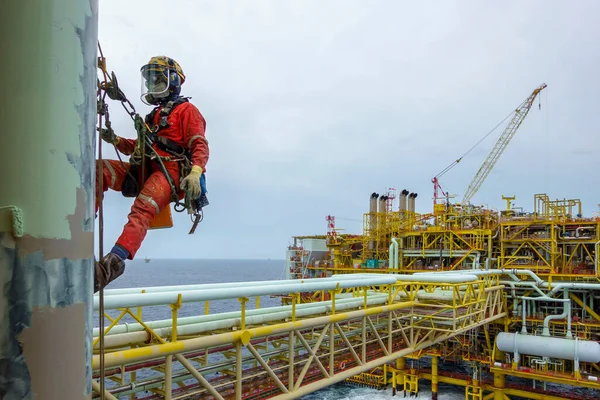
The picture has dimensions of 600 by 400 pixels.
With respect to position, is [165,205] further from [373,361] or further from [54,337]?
[373,361]

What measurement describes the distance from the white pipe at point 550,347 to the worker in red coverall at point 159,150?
24634mm

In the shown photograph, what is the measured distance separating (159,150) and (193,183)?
92 cm

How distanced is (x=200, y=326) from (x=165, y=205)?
3901 millimetres

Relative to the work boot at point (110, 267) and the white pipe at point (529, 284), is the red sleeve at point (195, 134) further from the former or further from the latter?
the white pipe at point (529, 284)

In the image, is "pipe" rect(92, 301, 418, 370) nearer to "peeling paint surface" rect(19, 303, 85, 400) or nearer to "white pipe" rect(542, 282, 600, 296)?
"peeling paint surface" rect(19, 303, 85, 400)

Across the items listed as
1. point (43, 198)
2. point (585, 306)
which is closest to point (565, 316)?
point (585, 306)

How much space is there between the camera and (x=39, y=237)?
81.0 inches

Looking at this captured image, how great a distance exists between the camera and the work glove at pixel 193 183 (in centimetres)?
443

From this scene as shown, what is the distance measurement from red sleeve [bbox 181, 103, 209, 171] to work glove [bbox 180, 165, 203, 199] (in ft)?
0.57

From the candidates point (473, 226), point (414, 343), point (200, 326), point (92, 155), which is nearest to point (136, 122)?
point (92, 155)

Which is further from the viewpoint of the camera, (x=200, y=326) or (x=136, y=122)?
(x=200, y=326)

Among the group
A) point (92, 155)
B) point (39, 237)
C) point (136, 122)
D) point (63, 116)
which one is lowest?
point (39, 237)

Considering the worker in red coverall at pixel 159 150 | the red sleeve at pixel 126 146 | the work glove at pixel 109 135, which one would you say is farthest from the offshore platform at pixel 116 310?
the red sleeve at pixel 126 146

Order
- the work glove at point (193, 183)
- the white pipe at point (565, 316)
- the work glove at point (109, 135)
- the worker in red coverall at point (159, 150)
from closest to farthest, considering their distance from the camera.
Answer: the work glove at point (109, 135)
the worker in red coverall at point (159, 150)
the work glove at point (193, 183)
the white pipe at point (565, 316)
